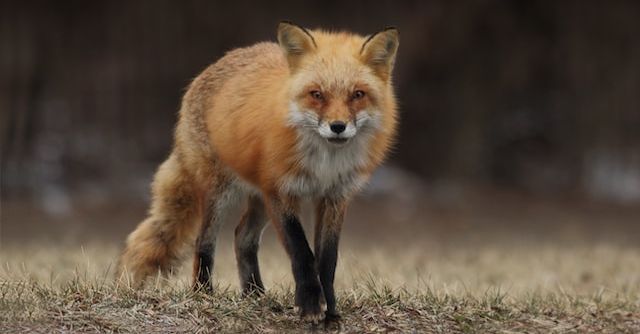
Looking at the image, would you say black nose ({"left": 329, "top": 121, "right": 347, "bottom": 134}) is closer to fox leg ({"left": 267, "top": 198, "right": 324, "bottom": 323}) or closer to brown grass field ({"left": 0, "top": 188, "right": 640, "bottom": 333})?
fox leg ({"left": 267, "top": 198, "right": 324, "bottom": 323})

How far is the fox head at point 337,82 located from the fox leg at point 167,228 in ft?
4.95

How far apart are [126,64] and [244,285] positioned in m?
8.58

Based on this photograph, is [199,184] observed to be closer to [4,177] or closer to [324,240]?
[324,240]

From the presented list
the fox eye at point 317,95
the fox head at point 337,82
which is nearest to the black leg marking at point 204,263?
the fox head at point 337,82

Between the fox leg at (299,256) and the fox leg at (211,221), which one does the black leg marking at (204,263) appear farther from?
the fox leg at (299,256)

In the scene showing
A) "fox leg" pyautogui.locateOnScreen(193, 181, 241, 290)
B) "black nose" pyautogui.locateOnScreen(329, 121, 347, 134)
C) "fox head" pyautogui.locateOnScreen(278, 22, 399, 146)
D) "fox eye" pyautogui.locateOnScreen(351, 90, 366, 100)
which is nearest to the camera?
"black nose" pyautogui.locateOnScreen(329, 121, 347, 134)

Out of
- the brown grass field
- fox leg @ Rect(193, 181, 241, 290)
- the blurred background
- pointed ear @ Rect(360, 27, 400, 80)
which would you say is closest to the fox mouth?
pointed ear @ Rect(360, 27, 400, 80)

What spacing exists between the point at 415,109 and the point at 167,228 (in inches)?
373

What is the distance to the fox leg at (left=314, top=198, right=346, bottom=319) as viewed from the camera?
6.16 meters

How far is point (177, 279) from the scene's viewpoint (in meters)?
7.27

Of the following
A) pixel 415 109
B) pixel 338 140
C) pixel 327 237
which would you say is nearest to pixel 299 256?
pixel 327 237

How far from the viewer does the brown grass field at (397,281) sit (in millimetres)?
5945

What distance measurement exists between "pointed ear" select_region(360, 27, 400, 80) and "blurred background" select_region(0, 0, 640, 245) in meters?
7.72

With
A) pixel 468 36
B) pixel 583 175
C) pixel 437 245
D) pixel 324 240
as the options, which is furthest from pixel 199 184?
pixel 583 175
